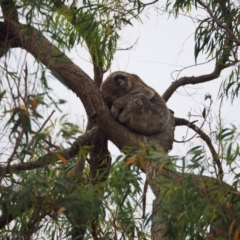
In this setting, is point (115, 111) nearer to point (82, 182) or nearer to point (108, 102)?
point (108, 102)

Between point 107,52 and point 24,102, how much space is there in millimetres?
3765

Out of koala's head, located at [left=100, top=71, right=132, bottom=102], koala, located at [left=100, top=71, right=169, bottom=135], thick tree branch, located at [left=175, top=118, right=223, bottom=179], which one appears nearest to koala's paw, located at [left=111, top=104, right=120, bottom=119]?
koala, located at [left=100, top=71, right=169, bottom=135]

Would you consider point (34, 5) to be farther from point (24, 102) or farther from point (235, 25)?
point (235, 25)

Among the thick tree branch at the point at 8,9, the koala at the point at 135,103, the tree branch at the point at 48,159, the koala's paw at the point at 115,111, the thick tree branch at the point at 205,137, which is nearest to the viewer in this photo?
the tree branch at the point at 48,159

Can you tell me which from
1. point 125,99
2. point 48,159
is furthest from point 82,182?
point 125,99

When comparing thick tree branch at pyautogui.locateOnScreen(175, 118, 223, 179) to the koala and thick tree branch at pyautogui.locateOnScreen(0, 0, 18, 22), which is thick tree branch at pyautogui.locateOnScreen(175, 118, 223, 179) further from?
thick tree branch at pyautogui.locateOnScreen(0, 0, 18, 22)

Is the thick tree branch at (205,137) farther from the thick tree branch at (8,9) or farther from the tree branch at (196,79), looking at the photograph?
the thick tree branch at (8,9)

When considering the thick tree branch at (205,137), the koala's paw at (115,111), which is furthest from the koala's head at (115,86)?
the koala's paw at (115,111)

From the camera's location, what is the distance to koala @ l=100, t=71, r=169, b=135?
7.38 meters

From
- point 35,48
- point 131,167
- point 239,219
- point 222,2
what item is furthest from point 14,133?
point 222,2

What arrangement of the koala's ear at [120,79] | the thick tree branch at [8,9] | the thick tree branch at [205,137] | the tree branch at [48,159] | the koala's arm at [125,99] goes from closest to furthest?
the tree branch at [48,159]
the thick tree branch at [8,9]
the thick tree branch at [205,137]
the koala's arm at [125,99]
the koala's ear at [120,79]

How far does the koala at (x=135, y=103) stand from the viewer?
738cm

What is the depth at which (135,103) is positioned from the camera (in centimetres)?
786

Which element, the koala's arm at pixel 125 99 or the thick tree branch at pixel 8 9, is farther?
the koala's arm at pixel 125 99
